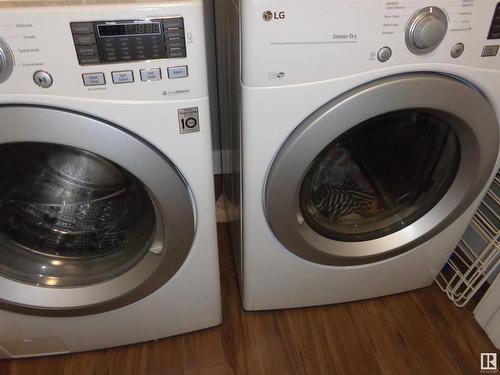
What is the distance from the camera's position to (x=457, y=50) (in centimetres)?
65

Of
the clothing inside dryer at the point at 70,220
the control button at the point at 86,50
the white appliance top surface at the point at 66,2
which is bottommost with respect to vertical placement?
the clothing inside dryer at the point at 70,220

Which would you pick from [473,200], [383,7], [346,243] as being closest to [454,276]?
[473,200]

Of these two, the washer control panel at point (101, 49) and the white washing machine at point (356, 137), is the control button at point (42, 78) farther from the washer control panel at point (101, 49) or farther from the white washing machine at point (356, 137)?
the white washing machine at point (356, 137)

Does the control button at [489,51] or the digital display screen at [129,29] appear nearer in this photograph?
the digital display screen at [129,29]

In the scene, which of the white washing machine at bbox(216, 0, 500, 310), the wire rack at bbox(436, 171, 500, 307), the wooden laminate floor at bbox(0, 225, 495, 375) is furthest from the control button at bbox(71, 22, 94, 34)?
the wire rack at bbox(436, 171, 500, 307)

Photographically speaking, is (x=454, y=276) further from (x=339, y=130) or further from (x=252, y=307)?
(x=339, y=130)

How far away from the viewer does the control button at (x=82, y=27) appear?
0.51 metres

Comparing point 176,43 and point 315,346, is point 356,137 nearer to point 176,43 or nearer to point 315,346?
point 176,43

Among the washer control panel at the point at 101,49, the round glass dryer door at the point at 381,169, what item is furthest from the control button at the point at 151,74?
the round glass dryer door at the point at 381,169

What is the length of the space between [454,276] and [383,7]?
0.86 meters

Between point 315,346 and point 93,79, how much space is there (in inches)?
33.7

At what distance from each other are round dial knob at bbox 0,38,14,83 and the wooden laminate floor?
0.77 m

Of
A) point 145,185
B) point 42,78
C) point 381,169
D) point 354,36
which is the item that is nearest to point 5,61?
point 42,78

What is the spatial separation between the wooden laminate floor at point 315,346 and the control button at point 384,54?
0.75 m
